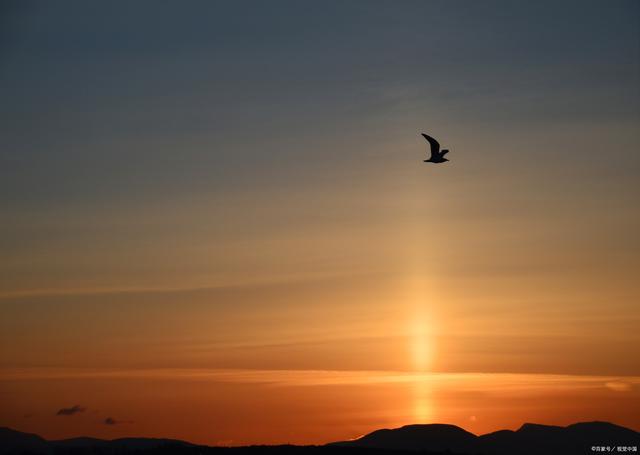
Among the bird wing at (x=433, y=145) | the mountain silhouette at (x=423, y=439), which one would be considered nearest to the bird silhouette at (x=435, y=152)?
the bird wing at (x=433, y=145)

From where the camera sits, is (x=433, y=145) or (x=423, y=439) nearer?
(x=433, y=145)

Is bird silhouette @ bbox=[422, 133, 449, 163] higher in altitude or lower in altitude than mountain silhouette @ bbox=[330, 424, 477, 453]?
higher

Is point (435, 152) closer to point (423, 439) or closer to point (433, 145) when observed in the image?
point (433, 145)

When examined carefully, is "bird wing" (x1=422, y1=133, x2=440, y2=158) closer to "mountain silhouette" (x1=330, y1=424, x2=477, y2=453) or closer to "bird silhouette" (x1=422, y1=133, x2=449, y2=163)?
"bird silhouette" (x1=422, y1=133, x2=449, y2=163)

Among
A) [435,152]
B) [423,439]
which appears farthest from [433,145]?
[423,439]

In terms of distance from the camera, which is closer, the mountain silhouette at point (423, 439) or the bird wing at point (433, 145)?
the bird wing at point (433, 145)

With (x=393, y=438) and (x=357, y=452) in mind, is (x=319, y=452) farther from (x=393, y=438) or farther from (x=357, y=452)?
(x=393, y=438)

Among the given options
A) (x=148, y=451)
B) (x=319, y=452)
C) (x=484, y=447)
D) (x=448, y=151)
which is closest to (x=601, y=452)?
(x=448, y=151)

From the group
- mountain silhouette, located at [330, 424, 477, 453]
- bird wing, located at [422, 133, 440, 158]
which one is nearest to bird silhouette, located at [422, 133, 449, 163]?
bird wing, located at [422, 133, 440, 158]

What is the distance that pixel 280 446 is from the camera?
61250mm

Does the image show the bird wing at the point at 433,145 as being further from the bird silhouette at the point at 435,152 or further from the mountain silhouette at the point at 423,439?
the mountain silhouette at the point at 423,439

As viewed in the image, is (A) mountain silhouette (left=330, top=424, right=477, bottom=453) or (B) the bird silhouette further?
(A) mountain silhouette (left=330, top=424, right=477, bottom=453)

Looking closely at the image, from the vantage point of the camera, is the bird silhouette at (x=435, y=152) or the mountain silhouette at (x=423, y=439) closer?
the bird silhouette at (x=435, y=152)

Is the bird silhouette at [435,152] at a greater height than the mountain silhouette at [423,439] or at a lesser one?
greater
